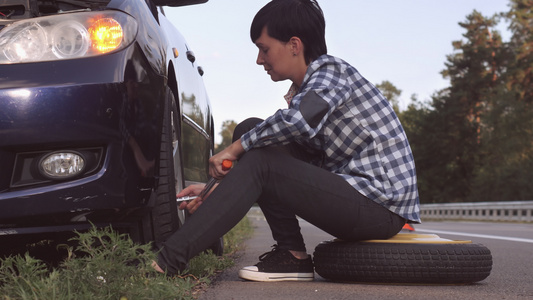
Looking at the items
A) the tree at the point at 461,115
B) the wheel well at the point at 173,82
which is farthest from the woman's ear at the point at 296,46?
the tree at the point at 461,115

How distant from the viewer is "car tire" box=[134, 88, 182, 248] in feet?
11.1

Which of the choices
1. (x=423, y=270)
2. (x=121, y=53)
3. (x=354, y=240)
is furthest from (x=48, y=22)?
(x=423, y=270)

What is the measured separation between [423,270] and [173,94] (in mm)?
1542

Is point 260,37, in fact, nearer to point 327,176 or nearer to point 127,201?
point 327,176

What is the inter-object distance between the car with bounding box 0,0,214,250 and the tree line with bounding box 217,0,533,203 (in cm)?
4766

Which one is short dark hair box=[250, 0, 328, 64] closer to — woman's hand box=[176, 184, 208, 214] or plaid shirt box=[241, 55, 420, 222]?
plaid shirt box=[241, 55, 420, 222]

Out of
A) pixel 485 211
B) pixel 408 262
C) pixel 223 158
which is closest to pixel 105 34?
pixel 223 158

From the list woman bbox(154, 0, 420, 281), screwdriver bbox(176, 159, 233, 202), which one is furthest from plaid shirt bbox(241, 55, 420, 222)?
screwdriver bbox(176, 159, 233, 202)

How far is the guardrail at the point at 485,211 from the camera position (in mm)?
21125

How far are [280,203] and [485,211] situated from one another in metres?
25.6

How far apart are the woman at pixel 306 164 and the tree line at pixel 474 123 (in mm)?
46830

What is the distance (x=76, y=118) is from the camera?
2996mm

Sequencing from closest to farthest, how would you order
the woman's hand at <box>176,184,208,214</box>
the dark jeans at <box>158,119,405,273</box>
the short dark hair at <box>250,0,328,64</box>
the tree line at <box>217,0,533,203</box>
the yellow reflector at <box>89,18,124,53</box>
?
the yellow reflector at <box>89,18,124,53</box> < the dark jeans at <box>158,119,405,273</box> < the woman's hand at <box>176,184,208,214</box> < the short dark hair at <box>250,0,328,64</box> < the tree line at <box>217,0,533,203</box>

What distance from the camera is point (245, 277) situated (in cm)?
381
